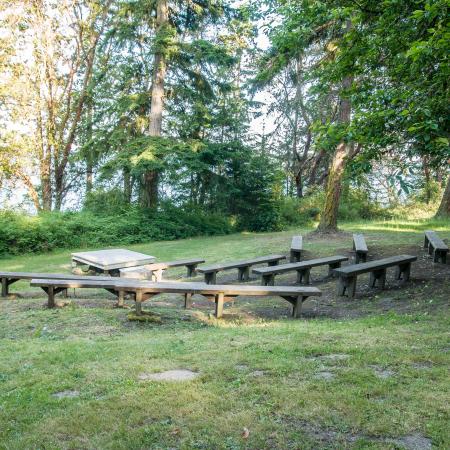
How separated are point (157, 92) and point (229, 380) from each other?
18.5m

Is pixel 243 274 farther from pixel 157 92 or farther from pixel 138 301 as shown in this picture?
pixel 157 92

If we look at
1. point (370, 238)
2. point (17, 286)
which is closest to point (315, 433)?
point (17, 286)

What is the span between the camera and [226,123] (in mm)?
23656

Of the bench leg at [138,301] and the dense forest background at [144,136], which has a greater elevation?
the dense forest background at [144,136]

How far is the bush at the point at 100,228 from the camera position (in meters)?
16.5

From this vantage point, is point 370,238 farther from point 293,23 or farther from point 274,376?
point 274,376

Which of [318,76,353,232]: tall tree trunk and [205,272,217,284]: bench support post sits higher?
[318,76,353,232]: tall tree trunk

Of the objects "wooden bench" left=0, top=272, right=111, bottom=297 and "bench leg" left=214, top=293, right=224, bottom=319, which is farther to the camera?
"wooden bench" left=0, top=272, right=111, bottom=297

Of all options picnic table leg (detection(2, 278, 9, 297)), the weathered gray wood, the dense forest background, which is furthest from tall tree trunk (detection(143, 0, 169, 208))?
the weathered gray wood

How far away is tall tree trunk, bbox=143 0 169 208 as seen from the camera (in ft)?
65.4

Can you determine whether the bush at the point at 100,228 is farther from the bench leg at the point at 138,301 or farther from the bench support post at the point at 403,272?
the bench support post at the point at 403,272

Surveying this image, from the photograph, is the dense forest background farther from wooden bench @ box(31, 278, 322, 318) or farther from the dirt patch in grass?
the dirt patch in grass

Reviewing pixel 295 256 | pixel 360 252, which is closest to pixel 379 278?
pixel 360 252

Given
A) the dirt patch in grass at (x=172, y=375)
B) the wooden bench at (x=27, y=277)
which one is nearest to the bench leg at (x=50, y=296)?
the wooden bench at (x=27, y=277)
